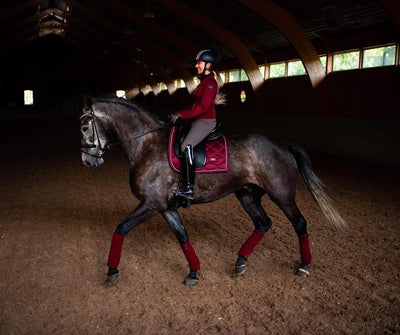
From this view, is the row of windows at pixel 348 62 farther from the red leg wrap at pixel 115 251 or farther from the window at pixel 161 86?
the window at pixel 161 86

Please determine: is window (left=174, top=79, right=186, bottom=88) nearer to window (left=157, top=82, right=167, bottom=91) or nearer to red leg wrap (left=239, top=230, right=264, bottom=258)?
window (left=157, top=82, right=167, bottom=91)

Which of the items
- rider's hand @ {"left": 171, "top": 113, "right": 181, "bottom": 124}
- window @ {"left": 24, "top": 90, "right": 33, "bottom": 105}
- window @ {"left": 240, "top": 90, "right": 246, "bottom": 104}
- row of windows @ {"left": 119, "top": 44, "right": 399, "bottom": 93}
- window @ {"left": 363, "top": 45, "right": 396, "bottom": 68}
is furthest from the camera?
window @ {"left": 24, "top": 90, "right": 33, "bottom": 105}

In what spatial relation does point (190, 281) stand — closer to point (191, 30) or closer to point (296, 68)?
point (296, 68)

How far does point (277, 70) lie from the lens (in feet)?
55.4

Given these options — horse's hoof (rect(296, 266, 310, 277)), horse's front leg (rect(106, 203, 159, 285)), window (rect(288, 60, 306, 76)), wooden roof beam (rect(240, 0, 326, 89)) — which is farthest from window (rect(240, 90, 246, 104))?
horse's front leg (rect(106, 203, 159, 285))

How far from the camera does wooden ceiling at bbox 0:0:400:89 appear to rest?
1146 cm

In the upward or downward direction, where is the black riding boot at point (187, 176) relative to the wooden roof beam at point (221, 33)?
downward

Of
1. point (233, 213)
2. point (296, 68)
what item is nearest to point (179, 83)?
point (296, 68)

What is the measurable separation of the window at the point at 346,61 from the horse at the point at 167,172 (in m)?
9.85

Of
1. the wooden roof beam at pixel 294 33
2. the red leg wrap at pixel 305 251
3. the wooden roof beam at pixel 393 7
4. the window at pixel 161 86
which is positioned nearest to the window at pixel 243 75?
the wooden roof beam at pixel 294 33

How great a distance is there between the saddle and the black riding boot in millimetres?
70

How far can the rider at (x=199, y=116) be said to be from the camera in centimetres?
383

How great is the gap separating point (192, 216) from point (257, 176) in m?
2.37

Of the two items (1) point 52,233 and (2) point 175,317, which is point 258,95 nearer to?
(1) point 52,233
